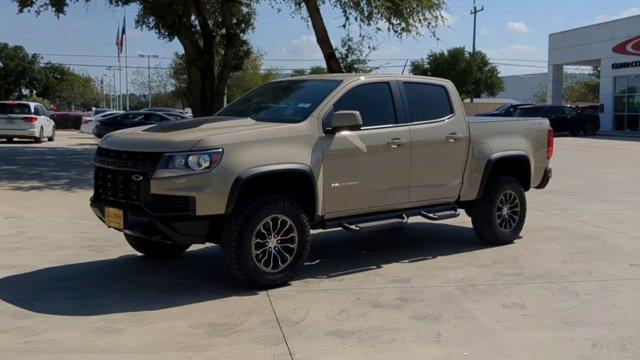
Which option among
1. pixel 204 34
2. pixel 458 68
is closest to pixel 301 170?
pixel 204 34

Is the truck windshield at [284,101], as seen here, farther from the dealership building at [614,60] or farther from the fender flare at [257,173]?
the dealership building at [614,60]

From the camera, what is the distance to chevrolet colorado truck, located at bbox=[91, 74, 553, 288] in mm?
5832

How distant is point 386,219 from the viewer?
7.03 metres

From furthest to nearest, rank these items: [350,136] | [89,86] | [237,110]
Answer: [89,86] → [237,110] → [350,136]

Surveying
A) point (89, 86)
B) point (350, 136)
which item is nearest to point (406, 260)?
point (350, 136)

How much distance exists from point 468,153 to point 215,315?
3.62 m

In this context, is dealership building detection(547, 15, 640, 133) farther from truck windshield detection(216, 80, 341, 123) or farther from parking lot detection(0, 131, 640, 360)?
truck windshield detection(216, 80, 341, 123)

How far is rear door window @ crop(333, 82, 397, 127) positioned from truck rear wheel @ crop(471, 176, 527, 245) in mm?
1716

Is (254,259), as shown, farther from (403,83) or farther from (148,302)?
(403,83)

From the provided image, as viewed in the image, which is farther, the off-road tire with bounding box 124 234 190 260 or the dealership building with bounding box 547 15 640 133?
the dealership building with bounding box 547 15 640 133

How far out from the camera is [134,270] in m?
7.08

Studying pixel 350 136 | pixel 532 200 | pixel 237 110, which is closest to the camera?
pixel 350 136

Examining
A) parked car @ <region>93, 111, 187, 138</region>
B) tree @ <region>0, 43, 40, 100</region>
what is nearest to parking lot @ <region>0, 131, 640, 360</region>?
parked car @ <region>93, 111, 187, 138</region>

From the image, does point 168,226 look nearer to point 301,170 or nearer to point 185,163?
point 185,163
